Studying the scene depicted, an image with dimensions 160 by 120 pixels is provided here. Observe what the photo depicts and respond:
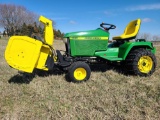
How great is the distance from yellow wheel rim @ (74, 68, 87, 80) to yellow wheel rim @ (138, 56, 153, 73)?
1694 millimetres

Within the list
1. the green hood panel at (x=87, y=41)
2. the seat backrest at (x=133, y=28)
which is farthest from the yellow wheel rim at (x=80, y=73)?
the seat backrest at (x=133, y=28)

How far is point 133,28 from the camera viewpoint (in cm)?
632

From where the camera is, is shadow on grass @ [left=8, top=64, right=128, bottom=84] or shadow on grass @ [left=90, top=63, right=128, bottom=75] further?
shadow on grass @ [left=90, top=63, right=128, bottom=75]

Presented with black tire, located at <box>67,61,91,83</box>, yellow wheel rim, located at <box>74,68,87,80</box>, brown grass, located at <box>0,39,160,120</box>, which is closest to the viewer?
brown grass, located at <box>0,39,160,120</box>

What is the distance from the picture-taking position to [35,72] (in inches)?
235

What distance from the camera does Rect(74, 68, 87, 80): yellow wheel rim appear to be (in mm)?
4963

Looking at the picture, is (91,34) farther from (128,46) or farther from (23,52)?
(23,52)

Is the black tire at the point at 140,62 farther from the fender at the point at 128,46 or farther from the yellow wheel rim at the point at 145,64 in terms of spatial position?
the fender at the point at 128,46

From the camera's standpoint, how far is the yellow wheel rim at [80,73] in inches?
195

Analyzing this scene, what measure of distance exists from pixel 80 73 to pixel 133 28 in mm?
2582

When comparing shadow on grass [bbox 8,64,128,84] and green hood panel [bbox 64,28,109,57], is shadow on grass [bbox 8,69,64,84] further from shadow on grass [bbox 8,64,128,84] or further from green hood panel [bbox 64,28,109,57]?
green hood panel [bbox 64,28,109,57]

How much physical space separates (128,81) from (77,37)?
1775 mm

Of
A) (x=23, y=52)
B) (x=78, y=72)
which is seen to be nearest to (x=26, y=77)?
(x=23, y=52)

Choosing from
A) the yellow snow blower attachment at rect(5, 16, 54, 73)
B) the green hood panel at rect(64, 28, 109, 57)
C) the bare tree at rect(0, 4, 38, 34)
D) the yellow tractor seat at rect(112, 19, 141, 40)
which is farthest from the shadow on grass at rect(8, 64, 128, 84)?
the bare tree at rect(0, 4, 38, 34)
